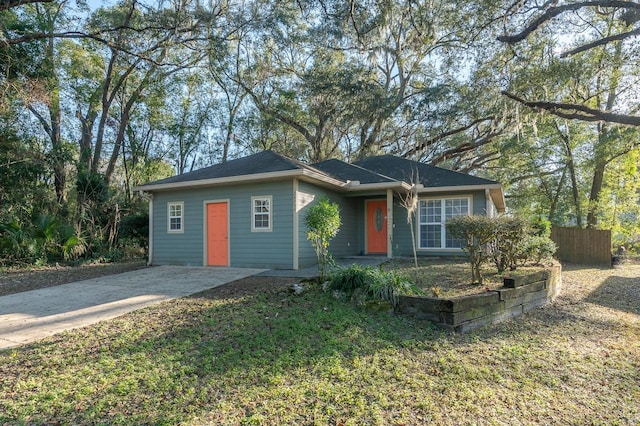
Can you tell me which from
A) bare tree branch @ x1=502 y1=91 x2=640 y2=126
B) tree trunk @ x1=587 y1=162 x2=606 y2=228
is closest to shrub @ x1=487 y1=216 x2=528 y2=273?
bare tree branch @ x1=502 y1=91 x2=640 y2=126

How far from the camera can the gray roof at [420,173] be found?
459 inches

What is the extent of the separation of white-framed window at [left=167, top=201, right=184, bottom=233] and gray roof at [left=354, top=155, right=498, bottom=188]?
7.13 m

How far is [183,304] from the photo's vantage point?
19.5ft

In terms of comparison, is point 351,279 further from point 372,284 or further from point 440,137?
point 440,137

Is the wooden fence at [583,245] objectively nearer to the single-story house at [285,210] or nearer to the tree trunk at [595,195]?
the single-story house at [285,210]

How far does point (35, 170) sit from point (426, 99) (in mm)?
16410

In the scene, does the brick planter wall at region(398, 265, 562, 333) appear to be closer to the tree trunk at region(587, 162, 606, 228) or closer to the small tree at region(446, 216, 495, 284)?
the small tree at region(446, 216, 495, 284)

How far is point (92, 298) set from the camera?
6766 mm

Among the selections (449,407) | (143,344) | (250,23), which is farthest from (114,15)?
(449,407)

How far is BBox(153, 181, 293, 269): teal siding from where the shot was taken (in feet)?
31.3

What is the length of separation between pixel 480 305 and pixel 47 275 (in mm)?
10532

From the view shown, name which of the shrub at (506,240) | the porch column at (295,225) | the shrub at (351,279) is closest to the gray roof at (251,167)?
the porch column at (295,225)

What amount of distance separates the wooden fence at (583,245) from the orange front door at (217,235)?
41.3ft

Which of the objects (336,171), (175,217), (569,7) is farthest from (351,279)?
(336,171)
